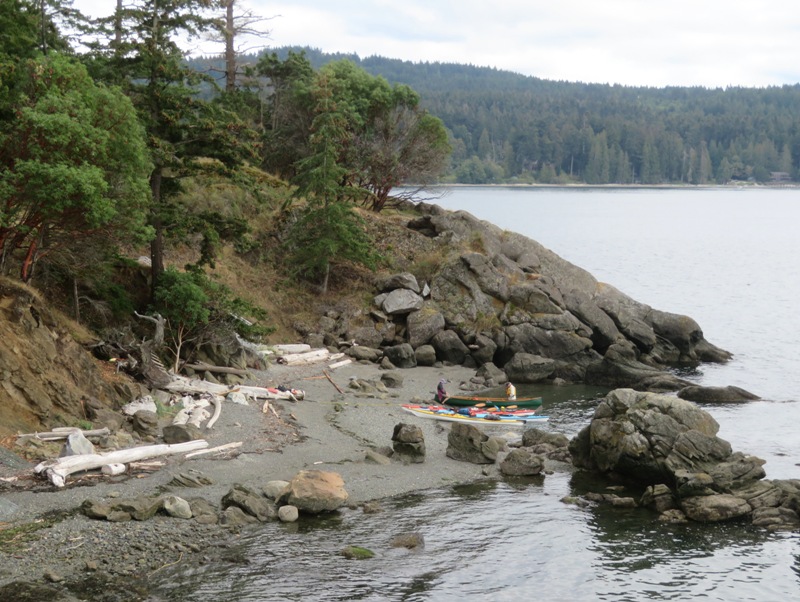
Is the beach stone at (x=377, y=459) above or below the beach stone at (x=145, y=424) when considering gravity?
below

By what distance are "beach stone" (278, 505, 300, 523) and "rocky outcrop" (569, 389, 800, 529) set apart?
1207 cm

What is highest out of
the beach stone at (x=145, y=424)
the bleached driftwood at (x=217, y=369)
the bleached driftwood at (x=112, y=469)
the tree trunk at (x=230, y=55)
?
the tree trunk at (x=230, y=55)

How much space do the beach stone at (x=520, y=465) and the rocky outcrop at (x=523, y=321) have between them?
53.7 ft

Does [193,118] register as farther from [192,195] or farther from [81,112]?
[192,195]

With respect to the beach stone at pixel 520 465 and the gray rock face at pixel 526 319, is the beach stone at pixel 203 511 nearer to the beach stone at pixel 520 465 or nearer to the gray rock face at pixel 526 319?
the beach stone at pixel 520 465

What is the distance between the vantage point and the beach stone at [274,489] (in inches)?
1047

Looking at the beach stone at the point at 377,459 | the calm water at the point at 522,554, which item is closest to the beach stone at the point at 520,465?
the calm water at the point at 522,554

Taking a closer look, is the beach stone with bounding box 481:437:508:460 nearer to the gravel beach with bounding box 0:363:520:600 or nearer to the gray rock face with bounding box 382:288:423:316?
the gravel beach with bounding box 0:363:520:600

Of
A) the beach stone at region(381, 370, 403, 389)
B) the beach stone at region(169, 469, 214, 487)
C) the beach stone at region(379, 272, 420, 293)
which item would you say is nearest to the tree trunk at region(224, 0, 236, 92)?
the beach stone at region(379, 272, 420, 293)

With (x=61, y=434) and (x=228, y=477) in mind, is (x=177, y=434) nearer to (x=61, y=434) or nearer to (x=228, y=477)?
(x=228, y=477)

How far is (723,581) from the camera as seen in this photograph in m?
23.4

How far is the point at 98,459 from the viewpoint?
26.0 meters

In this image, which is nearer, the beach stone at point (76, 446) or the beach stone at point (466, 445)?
the beach stone at point (76, 446)

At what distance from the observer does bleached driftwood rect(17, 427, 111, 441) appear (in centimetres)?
2689
